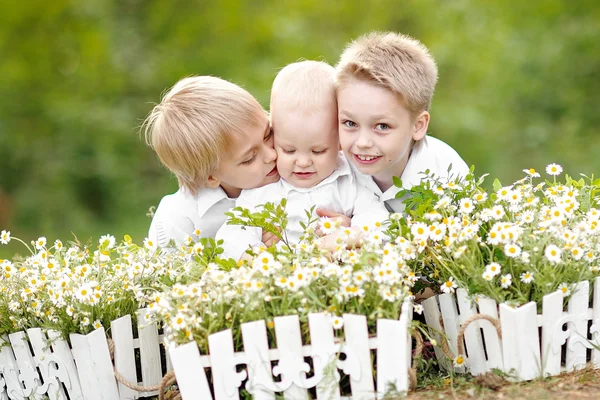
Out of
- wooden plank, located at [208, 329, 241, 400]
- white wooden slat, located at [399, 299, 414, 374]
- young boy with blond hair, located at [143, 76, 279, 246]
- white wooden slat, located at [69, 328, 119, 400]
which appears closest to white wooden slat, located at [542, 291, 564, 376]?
white wooden slat, located at [399, 299, 414, 374]

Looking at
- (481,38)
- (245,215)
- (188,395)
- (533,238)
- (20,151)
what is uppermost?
(481,38)

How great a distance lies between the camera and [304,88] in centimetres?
347

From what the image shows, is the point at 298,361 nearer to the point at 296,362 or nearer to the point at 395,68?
the point at 296,362

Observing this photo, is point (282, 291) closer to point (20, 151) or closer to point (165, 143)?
point (165, 143)

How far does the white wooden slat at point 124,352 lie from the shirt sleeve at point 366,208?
1.14 m

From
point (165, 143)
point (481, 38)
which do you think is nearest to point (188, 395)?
point (165, 143)

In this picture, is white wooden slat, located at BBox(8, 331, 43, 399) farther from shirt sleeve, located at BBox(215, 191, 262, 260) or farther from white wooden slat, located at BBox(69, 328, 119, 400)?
shirt sleeve, located at BBox(215, 191, 262, 260)

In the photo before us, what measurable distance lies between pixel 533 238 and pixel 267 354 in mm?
1118

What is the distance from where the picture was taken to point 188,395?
2.72m

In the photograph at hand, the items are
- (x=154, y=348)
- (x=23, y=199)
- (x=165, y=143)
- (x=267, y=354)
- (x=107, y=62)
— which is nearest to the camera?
(x=267, y=354)

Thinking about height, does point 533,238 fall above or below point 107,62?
below

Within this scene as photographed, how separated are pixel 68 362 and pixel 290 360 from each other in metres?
1.04

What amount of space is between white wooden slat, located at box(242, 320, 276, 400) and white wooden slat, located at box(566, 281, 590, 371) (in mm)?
1171

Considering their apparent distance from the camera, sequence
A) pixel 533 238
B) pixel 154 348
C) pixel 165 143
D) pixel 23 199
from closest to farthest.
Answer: pixel 533 238 < pixel 154 348 < pixel 165 143 < pixel 23 199
